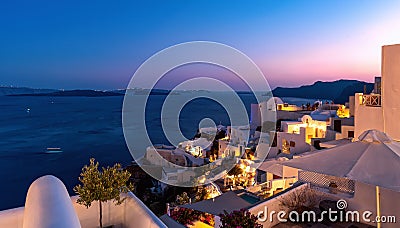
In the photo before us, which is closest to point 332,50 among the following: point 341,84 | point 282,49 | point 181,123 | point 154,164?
point 282,49

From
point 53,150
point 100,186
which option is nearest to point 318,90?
point 53,150

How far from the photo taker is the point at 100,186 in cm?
321

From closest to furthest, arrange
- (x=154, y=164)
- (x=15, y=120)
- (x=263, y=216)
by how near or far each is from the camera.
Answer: (x=263, y=216), (x=154, y=164), (x=15, y=120)

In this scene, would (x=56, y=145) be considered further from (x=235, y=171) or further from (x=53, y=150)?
(x=235, y=171)

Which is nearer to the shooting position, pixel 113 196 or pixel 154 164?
pixel 113 196

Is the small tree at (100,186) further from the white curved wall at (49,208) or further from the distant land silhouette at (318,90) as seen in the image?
the distant land silhouette at (318,90)

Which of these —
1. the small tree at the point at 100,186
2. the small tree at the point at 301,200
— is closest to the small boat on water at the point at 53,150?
the small tree at the point at 301,200

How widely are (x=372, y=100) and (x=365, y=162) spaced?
4.96 m

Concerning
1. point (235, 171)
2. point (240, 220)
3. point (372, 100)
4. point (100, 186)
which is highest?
point (372, 100)

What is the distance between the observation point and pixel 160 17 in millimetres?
38688

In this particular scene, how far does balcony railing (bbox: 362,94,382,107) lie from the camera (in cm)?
748

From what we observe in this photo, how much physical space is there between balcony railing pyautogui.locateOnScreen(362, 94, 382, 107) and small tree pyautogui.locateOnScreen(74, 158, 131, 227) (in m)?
6.96

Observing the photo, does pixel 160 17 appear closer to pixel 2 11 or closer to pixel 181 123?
pixel 181 123

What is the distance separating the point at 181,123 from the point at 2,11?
4742 centimetres
